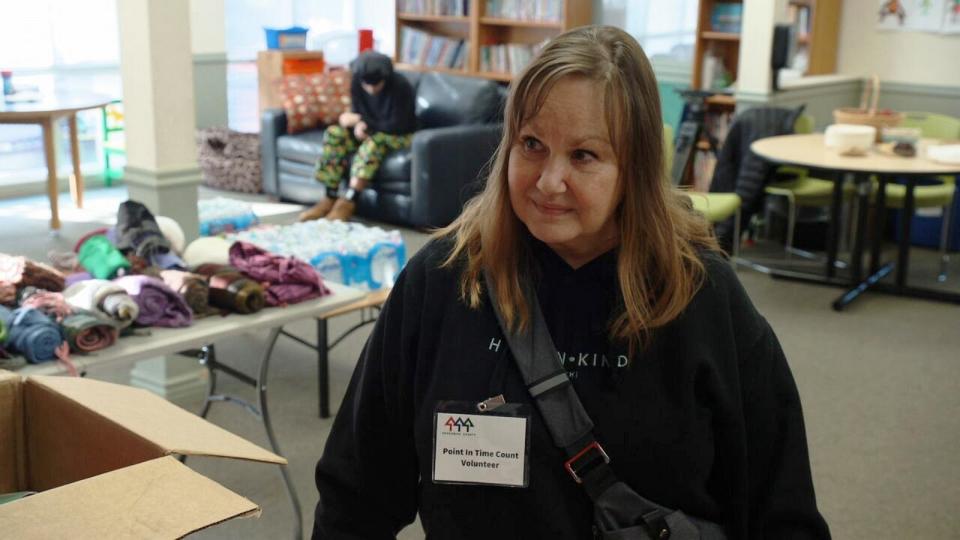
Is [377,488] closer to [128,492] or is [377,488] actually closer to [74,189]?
[128,492]

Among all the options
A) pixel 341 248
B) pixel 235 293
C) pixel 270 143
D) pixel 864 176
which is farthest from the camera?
pixel 270 143

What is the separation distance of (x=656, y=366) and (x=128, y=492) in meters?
0.67

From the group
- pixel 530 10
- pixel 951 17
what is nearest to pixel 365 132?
pixel 530 10

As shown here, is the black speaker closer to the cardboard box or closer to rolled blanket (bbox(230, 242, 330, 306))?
rolled blanket (bbox(230, 242, 330, 306))

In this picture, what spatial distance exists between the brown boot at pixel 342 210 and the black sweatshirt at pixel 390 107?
0.49m

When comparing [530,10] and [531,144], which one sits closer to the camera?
[531,144]

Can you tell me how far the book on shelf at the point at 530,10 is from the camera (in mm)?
8023

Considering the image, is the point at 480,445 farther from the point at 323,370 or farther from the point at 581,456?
the point at 323,370

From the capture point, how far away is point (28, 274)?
2844 millimetres

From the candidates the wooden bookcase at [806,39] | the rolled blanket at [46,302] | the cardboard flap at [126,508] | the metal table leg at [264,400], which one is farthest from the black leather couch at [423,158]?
the cardboard flap at [126,508]

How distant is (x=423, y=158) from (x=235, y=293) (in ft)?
12.7

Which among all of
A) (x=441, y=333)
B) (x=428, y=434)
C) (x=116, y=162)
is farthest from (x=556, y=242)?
(x=116, y=162)

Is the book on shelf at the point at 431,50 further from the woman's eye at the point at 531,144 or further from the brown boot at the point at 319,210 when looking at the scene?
the woman's eye at the point at 531,144

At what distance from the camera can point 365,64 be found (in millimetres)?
7055
